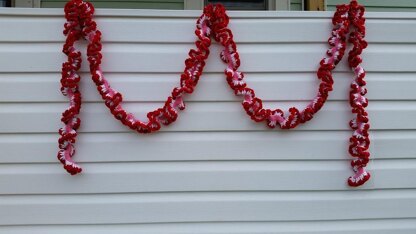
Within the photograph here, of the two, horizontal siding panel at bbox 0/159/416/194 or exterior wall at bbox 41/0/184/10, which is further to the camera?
exterior wall at bbox 41/0/184/10

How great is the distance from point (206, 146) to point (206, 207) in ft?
0.87

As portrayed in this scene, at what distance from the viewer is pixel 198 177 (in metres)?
1.56

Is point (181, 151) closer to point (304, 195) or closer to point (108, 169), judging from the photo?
point (108, 169)

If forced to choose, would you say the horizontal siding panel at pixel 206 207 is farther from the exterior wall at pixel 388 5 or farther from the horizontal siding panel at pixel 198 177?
the exterior wall at pixel 388 5

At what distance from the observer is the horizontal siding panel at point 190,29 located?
152cm

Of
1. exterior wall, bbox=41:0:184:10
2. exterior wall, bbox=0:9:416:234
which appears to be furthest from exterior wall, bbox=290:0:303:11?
exterior wall, bbox=0:9:416:234

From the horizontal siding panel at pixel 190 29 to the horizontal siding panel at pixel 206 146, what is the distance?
41 cm

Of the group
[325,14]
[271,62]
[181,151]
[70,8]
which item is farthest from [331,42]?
[70,8]

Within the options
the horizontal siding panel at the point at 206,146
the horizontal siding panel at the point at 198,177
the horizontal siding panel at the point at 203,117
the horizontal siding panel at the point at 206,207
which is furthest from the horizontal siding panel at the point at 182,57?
the horizontal siding panel at the point at 206,207

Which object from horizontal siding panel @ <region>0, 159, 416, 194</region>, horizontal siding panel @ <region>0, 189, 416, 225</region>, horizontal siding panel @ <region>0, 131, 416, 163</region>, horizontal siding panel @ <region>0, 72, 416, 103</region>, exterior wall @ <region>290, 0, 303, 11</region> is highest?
exterior wall @ <region>290, 0, 303, 11</region>

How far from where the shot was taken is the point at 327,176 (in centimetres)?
159

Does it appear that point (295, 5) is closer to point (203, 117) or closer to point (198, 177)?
point (203, 117)

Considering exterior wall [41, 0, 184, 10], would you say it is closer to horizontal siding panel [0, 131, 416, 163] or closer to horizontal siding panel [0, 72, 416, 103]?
horizontal siding panel [0, 72, 416, 103]

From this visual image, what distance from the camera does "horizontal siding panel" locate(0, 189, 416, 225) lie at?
153 cm
